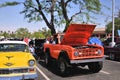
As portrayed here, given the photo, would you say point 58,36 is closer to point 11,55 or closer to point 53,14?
point 11,55

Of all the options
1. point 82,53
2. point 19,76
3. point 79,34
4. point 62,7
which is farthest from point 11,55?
point 62,7

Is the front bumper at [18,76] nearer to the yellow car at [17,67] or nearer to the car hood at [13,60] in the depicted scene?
the yellow car at [17,67]

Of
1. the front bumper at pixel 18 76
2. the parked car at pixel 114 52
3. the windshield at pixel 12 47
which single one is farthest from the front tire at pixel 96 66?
the parked car at pixel 114 52

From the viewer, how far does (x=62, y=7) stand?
35312 millimetres

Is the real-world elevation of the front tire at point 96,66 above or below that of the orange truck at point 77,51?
below

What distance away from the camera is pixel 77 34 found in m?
14.8

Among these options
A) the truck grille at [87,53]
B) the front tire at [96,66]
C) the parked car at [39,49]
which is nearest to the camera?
the truck grille at [87,53]

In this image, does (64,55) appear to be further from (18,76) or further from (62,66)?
(18,76)

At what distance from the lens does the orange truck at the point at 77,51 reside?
13.2 meters

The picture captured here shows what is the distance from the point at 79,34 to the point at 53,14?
22.2 metres

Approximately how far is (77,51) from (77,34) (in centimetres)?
180

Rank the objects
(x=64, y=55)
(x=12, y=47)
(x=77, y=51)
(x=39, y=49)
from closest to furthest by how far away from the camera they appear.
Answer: (x=12, y=47)
(x=77, y=51)
(x=64, y=55)
(x=39, y=49)

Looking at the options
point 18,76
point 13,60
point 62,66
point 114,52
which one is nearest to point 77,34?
point 62,66

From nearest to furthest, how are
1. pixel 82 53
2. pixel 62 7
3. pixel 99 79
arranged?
pixel 99 79
pixel 82 53
pixel 62 7
